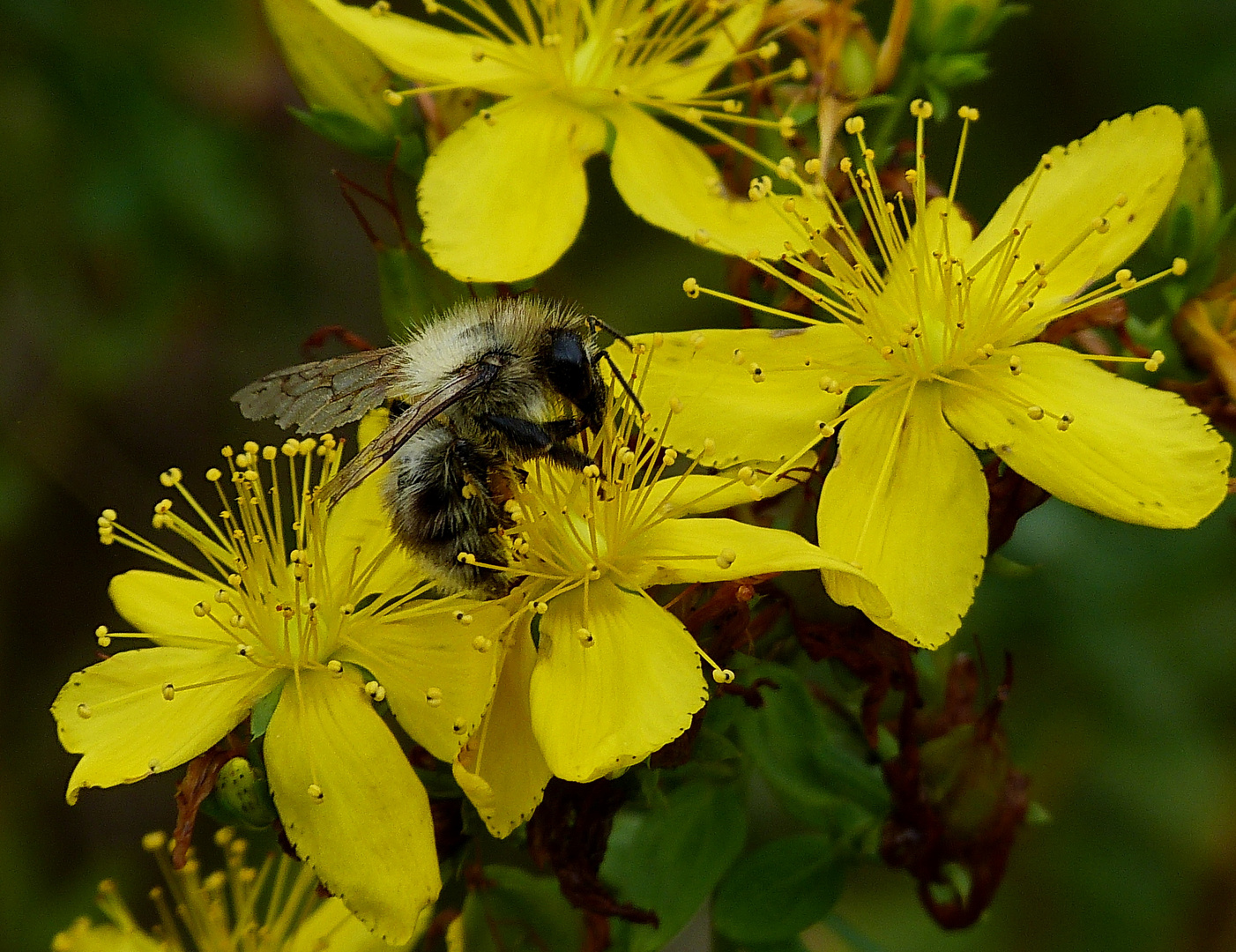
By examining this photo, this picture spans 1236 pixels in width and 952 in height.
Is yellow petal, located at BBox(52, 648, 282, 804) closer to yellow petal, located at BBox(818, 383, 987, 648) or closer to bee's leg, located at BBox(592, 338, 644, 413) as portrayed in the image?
bee's leg, located at BBox(592, 338, 644, 413)

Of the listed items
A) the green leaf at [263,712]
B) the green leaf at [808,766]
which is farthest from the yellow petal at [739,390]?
the green leaf at [263,712]

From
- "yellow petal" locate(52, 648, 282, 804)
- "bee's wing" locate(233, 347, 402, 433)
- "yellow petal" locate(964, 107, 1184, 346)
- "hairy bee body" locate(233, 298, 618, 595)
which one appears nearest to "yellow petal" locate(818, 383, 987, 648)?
"yellow petal" locate(964, 107, 1184, 346)

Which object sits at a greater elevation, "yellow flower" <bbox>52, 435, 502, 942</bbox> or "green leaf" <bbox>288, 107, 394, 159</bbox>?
"green leaf" <bbox>288, 107, 394, 159</bbox>

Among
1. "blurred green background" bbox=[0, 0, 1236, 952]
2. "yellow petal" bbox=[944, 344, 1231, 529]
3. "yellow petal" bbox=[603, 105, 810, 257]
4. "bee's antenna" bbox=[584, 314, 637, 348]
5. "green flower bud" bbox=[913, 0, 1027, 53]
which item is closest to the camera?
"yellow petal" bbox=[944, 344, 1231, 529]

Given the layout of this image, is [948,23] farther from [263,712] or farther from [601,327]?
[263,712]

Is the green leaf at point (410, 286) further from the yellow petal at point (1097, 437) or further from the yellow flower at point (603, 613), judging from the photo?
the yellow petal at point (1097, 437)

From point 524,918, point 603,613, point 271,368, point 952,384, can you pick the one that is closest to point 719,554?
point 603,613
